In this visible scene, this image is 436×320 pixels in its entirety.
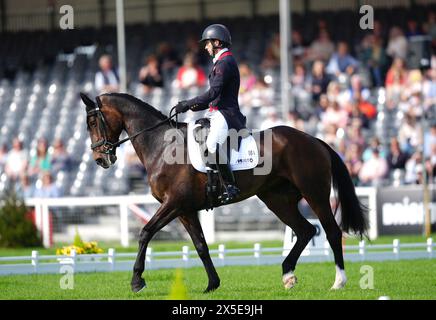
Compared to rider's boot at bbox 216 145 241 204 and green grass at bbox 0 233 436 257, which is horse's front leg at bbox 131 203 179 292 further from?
green grass at bbox 0 233 436 257

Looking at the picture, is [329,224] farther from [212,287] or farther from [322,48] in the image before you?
[322,48]

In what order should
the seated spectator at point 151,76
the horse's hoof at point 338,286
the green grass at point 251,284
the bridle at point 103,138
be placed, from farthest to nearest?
the seated spectator at point 151,76, the bridle at point 103,138, the horse's hoof at point 338,286, the green grass at point 251,284

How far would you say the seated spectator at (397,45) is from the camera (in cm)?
2317

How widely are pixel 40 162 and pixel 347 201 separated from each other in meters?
12.1

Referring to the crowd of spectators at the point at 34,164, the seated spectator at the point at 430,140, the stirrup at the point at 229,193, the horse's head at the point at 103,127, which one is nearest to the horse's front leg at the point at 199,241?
the stirrup at the point at 229,193

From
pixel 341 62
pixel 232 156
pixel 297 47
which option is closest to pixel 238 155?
pixel 232 156

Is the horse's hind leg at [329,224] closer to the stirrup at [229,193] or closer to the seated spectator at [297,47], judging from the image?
the stirrup at [229,193]

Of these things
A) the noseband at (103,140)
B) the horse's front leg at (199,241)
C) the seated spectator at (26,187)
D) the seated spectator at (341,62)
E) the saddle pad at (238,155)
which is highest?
the seated spectator at (341,62)

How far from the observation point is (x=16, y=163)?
883 inches

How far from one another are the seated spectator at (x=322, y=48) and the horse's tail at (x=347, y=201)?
12221 mm

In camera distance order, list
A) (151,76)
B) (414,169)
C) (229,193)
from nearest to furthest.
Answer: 1. (229,193)
2. (414,169)
3. (151,76)

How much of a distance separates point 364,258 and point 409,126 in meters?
6.98

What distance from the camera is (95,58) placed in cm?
2689

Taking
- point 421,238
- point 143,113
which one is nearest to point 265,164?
point 143,113
